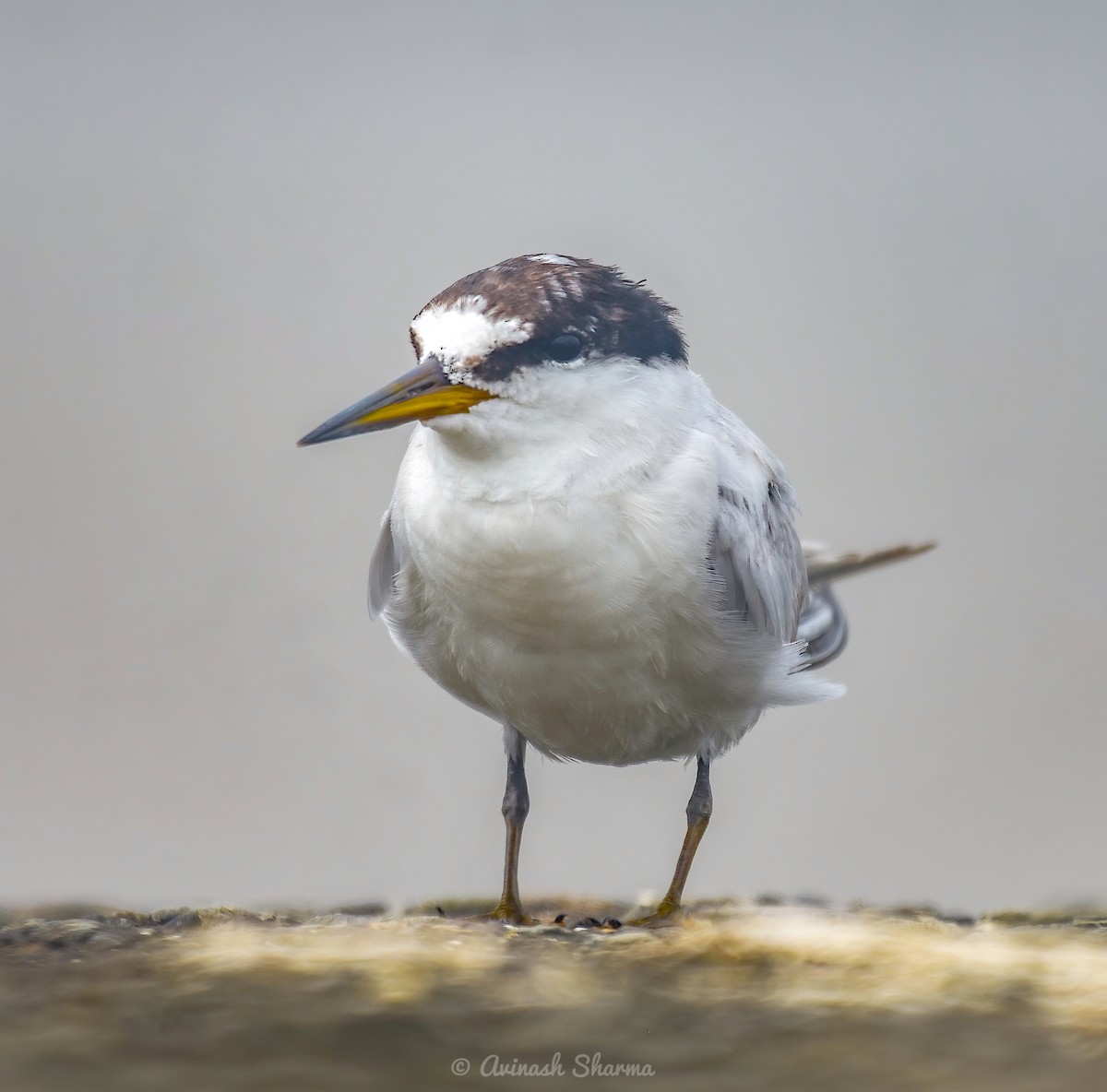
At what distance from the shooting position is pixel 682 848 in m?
4.26

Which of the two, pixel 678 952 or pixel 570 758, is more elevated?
pixel 570 758

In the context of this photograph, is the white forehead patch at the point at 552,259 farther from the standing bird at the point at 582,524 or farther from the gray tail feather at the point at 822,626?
the gray tail feather at the point at 822,626

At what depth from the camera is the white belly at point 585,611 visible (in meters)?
3.71

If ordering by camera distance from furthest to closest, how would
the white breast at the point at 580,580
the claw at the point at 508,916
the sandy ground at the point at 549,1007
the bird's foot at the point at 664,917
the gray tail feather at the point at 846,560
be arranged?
1. the gray tail feather at the point at 846,560
2. the claw at the point at 508,916
3. the bird's foot at the point at 664,917
4. the white breast at the point at 580,580
5. the sandy ground at the point at 549,1007

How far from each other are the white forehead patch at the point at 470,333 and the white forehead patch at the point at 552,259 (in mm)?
251

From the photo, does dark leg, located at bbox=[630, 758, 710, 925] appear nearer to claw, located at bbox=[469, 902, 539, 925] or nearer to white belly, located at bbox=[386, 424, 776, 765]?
white belly, located at bbox=[386, 424, 776, 765]

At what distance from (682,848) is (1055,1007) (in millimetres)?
1380

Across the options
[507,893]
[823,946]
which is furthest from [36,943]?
[823,946]

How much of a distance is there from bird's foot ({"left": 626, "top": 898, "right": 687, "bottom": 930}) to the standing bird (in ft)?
0.04

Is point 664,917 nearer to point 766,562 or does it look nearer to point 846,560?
point 766,562

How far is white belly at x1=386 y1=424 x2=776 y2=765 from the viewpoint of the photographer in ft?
12.2

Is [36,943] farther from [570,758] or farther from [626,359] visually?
[626,359]

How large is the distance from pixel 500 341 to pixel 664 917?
5.50 ft

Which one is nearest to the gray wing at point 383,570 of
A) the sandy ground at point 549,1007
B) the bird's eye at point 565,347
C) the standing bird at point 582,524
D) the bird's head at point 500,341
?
the standing bird at point 582,524
